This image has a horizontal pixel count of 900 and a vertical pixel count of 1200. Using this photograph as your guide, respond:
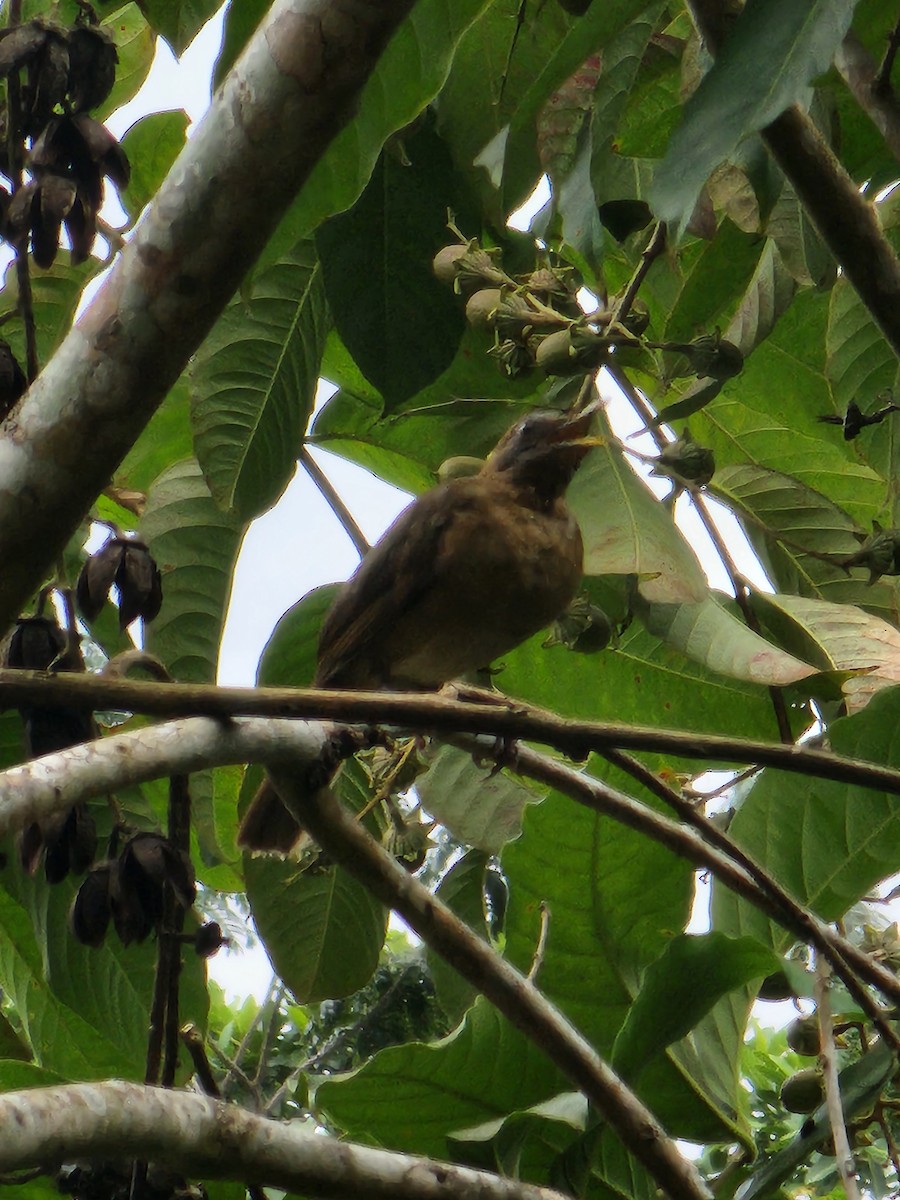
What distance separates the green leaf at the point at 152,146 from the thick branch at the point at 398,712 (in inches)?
70.2

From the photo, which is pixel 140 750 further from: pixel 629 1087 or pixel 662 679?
pixel 662 679

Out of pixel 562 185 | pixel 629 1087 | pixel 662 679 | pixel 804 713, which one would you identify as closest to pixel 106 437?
pixel 562 185

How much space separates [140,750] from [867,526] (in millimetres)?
1985

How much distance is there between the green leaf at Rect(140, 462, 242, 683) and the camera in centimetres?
296

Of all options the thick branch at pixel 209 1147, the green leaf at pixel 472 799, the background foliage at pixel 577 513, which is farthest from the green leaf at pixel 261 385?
the thick branch at pixel 209 1147

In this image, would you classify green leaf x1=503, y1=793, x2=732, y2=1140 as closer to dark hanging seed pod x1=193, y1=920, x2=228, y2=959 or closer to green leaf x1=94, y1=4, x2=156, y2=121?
dark hanging seed pod x1=193, y1=920, x2=228, y2=959

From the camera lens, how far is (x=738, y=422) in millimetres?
3176

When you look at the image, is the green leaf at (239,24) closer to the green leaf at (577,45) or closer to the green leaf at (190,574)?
the green leaf at (577,45)

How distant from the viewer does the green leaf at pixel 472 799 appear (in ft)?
9.86

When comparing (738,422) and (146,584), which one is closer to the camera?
(146,584)

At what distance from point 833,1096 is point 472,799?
137 cm

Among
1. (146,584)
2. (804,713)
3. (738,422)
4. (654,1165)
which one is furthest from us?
(738,422)

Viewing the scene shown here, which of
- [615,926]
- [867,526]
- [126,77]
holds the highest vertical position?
[126,77]

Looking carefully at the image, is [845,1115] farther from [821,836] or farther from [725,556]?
[725,556]
